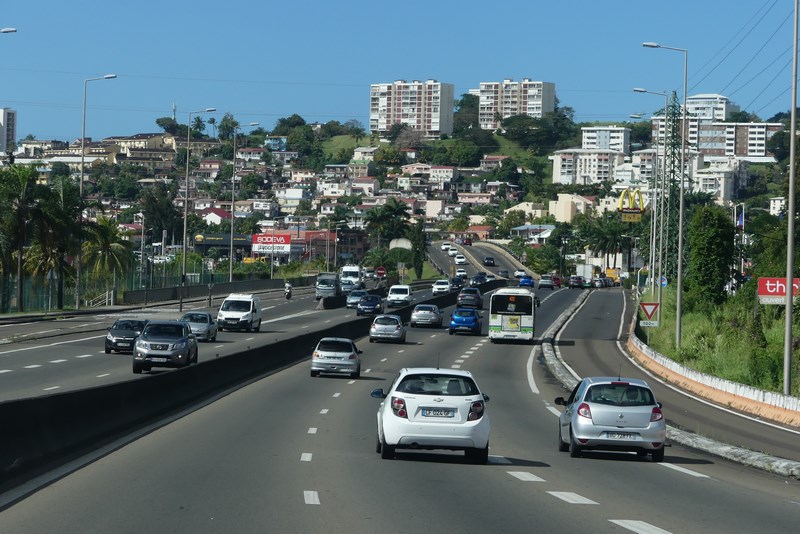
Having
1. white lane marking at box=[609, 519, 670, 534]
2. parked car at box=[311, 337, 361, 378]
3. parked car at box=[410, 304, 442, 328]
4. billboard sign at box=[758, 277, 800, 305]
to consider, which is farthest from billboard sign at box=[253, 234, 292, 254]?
white lane marking at box=[609, 519, 670, 534]

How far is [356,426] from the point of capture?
24688 mm

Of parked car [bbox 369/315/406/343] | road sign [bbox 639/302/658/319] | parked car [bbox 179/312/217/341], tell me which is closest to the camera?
parked car [bbox 179/312/217/341]

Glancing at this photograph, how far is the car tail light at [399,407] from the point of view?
61.0 feet

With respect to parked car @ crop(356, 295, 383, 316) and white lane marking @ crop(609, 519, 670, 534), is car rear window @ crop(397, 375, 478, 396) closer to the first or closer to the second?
white lane marking @ crop(609, 519, 670, 534)

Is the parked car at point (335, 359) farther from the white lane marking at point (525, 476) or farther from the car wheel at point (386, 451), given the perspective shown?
the white lane marking at point (525, 476)

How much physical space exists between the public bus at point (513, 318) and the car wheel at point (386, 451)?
4250cm

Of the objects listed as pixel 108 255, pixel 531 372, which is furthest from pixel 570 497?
pixel 108 255

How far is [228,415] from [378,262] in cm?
14236

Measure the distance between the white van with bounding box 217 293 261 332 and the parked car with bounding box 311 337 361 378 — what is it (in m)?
21.7

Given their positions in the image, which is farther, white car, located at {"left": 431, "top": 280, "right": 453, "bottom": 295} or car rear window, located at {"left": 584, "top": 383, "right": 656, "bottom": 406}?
white car, located at {"left": 431, "top": 280, "right": 453, "bottom": 295}

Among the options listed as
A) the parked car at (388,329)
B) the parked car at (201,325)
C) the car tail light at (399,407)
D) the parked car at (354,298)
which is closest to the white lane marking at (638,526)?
the car tail light at (399,407)

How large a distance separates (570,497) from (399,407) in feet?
13.4

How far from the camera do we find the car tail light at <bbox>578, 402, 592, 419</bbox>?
66.7 feet

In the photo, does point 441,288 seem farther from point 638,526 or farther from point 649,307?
point 638,526
